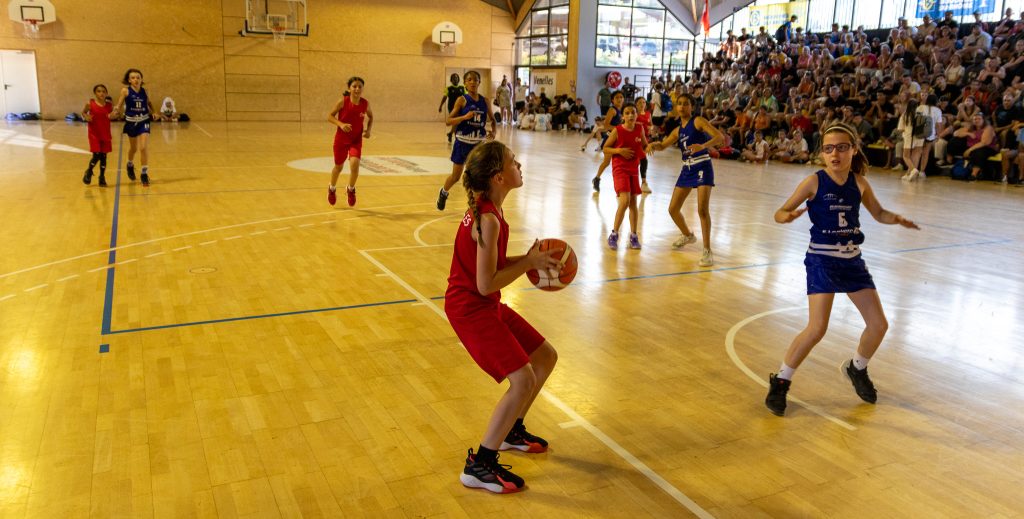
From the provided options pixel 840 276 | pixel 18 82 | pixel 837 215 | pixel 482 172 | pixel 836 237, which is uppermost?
pixel 18 82

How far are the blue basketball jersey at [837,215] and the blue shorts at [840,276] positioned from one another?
39 millimetres

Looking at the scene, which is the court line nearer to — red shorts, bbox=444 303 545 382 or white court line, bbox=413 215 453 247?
white court line, bbox=413 215 453 247

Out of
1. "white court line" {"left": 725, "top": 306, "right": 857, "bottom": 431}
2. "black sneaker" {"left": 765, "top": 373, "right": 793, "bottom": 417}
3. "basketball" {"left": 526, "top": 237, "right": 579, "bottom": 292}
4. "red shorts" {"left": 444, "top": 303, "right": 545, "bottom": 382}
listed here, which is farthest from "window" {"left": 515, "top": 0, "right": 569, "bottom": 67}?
"red shorts" {"left": 444, "top": 303, "right": 545, "bottom": 382}

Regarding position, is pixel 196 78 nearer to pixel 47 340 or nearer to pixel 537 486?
pixel 47 340

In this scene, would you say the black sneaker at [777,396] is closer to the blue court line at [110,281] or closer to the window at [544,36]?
the blue court line at [110,281]

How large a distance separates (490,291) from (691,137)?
5360mm

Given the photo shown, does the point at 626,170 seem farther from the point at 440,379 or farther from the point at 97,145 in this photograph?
the point at 97,145

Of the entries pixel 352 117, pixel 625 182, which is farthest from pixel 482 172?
pixel 352 117

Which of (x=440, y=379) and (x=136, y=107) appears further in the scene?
(x=136, y=107)

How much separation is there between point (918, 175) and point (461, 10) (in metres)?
22.8

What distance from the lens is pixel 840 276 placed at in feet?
14.2

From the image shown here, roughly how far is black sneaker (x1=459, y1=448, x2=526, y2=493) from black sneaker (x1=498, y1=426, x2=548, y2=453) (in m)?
0.34

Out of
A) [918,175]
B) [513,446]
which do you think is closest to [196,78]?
[918,175]

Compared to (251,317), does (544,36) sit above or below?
above
